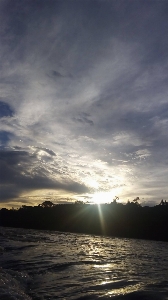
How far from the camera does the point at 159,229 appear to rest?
5000 cm

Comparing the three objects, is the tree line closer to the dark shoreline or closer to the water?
the dark shoreline

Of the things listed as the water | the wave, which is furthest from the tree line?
the wave

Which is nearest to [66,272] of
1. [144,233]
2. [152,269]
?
[152,269]

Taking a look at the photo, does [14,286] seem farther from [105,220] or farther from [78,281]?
[105,220]

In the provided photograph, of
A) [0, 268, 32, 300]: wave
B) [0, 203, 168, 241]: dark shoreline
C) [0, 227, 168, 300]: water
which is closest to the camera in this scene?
[0, 268, 32, 300]: wave

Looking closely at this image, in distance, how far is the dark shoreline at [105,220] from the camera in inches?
2032

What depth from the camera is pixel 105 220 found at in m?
59.1

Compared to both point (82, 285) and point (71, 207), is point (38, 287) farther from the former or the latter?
A: point (71, 207)

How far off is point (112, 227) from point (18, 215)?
37319 mm

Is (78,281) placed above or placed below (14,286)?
below

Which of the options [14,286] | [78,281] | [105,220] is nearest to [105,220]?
[105,220]

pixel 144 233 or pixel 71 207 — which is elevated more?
pixel 71 207

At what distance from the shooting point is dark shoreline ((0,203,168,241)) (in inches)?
2032

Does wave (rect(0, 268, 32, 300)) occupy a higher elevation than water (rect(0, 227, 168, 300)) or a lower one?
higher
